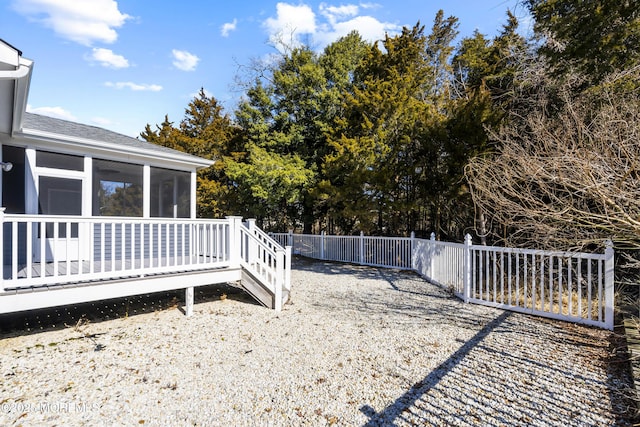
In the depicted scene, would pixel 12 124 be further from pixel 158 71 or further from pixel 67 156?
pixel 158 71

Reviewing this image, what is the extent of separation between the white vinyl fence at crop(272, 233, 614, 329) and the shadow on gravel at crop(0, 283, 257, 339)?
14.8 ft

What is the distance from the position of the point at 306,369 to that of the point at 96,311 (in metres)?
4.60

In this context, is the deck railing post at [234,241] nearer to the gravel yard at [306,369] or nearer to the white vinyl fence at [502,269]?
the gravel yard at [306,369]

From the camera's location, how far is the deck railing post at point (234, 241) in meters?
6.10

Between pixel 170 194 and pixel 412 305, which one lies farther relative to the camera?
pixel 170 194

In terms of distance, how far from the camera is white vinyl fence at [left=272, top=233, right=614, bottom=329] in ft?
15.5

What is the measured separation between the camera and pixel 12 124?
4984 millimetres

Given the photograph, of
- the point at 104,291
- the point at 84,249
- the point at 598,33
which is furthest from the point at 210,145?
the point at 598,33

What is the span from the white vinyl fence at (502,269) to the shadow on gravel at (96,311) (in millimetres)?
4497

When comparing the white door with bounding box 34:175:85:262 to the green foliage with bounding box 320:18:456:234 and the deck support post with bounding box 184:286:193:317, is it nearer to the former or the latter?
the deck support post with bounding box 184:286:193:317

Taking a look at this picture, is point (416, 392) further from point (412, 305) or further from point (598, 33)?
point (598, 33)

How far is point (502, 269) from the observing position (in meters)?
5.77

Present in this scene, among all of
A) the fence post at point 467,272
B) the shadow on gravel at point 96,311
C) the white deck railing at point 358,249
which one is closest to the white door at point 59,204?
the shadow on gravel at point 96,311

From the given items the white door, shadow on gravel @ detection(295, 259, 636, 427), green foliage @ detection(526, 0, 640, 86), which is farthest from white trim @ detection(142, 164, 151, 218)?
green foliage @ detection(526, 0, 640, 86)
